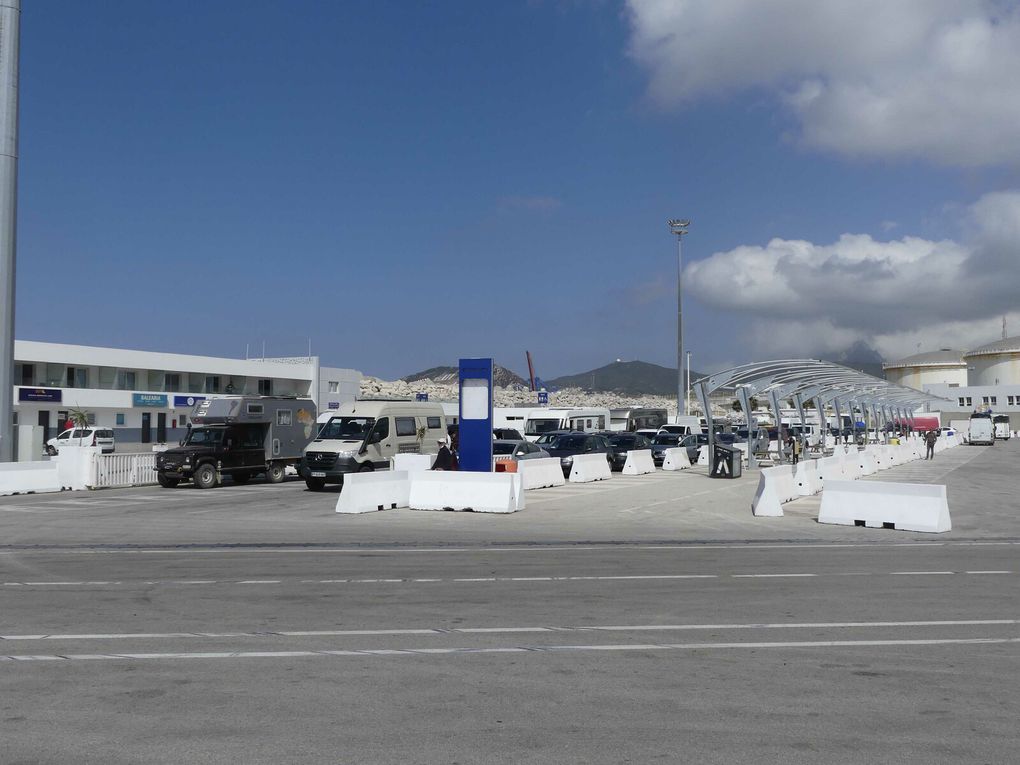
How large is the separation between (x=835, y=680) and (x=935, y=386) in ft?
466

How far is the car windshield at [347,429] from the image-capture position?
1078 inches

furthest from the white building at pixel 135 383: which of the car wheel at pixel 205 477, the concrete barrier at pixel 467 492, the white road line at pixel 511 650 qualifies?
the white road line at pixel 511 650

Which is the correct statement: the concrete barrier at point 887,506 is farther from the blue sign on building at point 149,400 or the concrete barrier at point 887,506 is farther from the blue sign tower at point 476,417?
the blue sign on building at point 149,400

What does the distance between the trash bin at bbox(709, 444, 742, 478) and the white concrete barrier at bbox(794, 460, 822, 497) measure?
4.79 m

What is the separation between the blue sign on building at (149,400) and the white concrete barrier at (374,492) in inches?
1904

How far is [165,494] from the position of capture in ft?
86.4

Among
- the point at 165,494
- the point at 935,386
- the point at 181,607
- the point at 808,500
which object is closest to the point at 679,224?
the point at 808,500

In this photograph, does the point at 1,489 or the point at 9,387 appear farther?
the point at 9,387

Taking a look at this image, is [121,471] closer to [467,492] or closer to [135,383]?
[467,492]

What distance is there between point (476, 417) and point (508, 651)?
15.7 metres

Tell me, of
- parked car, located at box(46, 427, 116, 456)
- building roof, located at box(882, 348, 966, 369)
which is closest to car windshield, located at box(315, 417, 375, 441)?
parked car, located at box(46, 427, 116, 456)

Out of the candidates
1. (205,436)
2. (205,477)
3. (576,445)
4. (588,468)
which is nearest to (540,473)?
(588,468)

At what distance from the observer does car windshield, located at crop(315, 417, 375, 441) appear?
27.4 m

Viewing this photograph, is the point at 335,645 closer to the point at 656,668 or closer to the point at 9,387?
the point at 656,668
